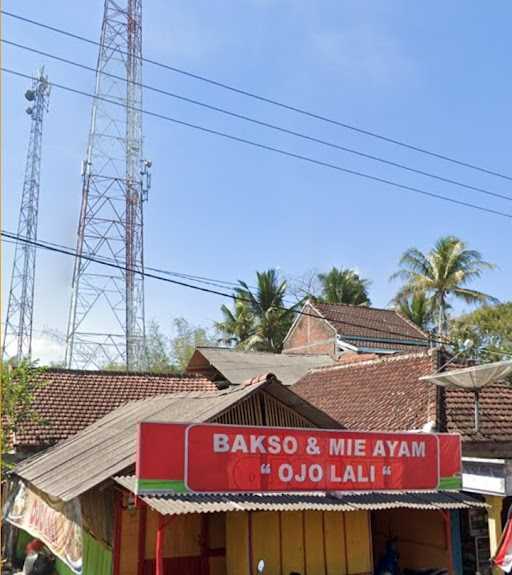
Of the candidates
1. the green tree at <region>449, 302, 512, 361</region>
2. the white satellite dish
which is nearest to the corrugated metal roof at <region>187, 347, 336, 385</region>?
the green tree at <region>449, 302, 512, 361</region>

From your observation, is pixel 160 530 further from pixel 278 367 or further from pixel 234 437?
pixel 278 367

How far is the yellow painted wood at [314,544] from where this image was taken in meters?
10.1

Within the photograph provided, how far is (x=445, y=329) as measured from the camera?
1395 inches

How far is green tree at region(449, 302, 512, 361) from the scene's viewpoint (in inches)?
1211

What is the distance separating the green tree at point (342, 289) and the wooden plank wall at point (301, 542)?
1268 inches

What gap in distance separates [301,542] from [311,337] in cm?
2583

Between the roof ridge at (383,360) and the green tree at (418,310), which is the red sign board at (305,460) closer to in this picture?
the roof ridge at (383,360)

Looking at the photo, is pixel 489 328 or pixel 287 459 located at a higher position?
pixel 489 328

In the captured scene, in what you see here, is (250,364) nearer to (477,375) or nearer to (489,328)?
(477,375)

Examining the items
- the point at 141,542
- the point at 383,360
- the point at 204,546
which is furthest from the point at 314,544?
the point at 383,360

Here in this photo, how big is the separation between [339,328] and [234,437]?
82.2 feet

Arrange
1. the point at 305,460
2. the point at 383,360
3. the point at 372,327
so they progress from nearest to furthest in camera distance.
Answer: the point at 305,460 → the point at 383,360 → the point at 372,327

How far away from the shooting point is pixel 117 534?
31.2 feet

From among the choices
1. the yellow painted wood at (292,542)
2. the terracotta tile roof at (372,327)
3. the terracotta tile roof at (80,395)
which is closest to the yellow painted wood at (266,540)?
the yellow painted wood at (292,542)
